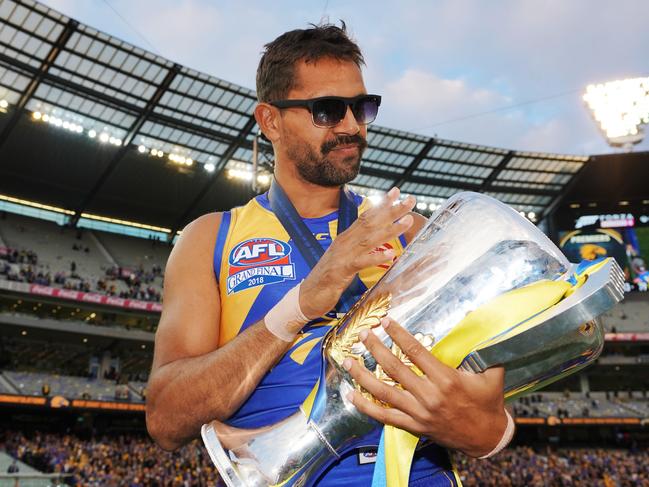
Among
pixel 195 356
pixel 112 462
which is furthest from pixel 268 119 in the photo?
A: pixel 112 462

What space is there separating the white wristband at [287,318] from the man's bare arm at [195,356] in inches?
0.9

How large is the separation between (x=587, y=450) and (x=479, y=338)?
139 feet

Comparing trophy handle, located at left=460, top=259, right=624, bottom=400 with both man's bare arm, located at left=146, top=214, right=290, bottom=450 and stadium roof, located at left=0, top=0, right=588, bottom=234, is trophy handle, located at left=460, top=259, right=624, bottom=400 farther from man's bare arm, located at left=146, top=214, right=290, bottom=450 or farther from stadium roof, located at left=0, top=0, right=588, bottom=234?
stadium roof, located at left=0, top=0, right=588, bottom=234

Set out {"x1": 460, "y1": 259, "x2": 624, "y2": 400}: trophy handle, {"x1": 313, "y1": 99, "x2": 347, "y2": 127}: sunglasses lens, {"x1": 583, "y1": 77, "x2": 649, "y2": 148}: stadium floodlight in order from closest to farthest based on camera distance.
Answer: {"x1": 460, "y1": 259, "x2": 624, "y2": 400}: trophy handle
{"x1": 313, "y1": 99, "x2": 347, "y2": 127}: sunglasses lens
{"x1": 583, "y1": 77, "x2": 649, "y2": 148}: stadium floodlight

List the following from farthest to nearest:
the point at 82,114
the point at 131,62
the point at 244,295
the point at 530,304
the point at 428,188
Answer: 1. the point at 428,188
2. the point at 82,114
3. the point at 131,62
4. the point at 244,295
5. the point at 530,304

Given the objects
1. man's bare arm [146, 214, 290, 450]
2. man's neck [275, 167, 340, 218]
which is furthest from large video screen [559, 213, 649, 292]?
man's bare arm [146, 214, 290, 450]

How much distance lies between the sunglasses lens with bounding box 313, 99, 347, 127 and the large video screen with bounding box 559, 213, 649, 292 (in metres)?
41.4

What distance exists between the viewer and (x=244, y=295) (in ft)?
6.35

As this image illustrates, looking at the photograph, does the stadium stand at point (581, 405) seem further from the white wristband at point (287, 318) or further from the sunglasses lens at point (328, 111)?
the white wristband at point (287, 318)

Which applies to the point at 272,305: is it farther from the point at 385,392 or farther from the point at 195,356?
the point at 385,392

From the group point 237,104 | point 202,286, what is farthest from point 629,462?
point 202,286

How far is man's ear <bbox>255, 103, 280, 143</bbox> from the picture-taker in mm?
2277

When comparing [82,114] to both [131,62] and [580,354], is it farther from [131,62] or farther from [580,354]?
[580,354]

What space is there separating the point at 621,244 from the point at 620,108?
8803 mm
